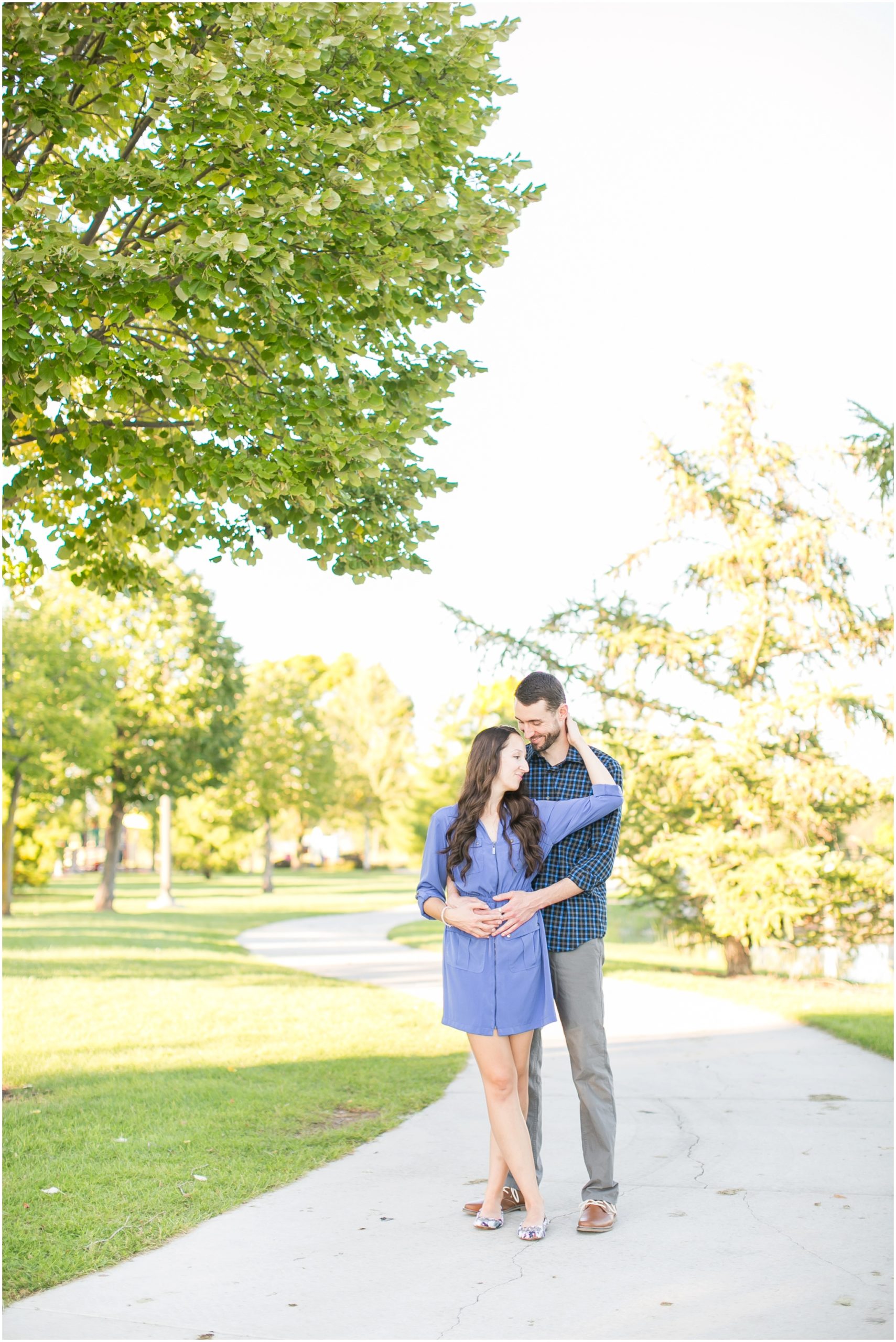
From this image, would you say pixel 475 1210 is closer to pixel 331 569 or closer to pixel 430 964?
pixel 331 569

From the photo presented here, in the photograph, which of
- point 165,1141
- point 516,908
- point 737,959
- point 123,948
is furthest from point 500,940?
point 123,948

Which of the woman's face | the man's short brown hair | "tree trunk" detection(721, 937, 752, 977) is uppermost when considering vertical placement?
→ the man's short brown hair

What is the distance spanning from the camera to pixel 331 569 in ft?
23.1

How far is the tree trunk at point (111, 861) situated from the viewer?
2767cm

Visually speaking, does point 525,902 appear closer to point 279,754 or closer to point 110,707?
point 110,707

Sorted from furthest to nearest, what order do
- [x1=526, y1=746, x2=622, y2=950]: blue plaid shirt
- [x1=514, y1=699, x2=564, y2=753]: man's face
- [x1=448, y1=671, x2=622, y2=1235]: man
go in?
[x1=514, y1=699, x2=564, y2=753]: man's face < [x1=526, y1=746, x2=622, y2=950]: blue plaid shirt < [x1=448, y1=671, x2=622, y2=1235]: man

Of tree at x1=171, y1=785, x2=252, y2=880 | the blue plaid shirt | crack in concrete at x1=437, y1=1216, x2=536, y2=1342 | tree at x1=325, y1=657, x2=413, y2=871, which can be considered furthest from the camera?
tree at x1=325, y1=657, x2=413, y2=871

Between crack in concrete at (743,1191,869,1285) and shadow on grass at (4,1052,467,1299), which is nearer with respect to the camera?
crack in concrete at (743,1191,869,1285)

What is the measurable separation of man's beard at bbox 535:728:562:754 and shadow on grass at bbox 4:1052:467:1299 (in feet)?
7.87

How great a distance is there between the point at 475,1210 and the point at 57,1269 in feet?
5.56

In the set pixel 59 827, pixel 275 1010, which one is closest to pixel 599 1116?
pixel 275 1010

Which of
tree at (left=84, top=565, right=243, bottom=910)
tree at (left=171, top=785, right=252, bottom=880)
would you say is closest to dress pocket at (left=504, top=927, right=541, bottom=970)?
tree at (left=84, top=565, right=243, bottom=910)

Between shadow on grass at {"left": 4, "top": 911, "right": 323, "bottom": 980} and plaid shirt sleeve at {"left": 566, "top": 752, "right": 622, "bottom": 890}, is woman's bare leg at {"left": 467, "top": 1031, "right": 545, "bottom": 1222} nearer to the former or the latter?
plaid shirt sleeve at {"left": 566, "top": 752, "right": 622, "bottom": 890}

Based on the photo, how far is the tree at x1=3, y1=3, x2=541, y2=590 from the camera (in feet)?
18.1
